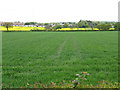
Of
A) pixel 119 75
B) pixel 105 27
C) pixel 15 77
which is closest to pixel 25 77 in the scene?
pixel 15 77

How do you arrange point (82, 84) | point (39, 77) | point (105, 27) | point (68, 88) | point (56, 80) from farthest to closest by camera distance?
1. point (105, 27)
2. point (39, 77)
3. point (56, 80)
4. point (82, 84)
5. point (68, 88)

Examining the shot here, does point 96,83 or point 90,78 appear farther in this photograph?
point 90,78

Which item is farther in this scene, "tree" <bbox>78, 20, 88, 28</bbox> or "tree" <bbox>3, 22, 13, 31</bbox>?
"tree" <bbox>78, 20, 88, 28</bbox>

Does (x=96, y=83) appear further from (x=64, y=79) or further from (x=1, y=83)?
(x=1, y=83)

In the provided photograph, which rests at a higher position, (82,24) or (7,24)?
(82,24)

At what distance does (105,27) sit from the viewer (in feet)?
436

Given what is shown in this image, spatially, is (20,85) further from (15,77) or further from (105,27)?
(105,27)

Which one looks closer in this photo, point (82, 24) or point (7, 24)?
point (7, 24)

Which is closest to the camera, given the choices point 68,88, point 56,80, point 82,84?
point 68,88

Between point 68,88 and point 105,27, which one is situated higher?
point 105,27

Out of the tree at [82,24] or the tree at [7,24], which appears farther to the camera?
the tree at [82,24]

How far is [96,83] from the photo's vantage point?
20.0 ft

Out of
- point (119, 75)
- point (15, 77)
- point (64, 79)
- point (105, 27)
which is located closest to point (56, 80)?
point (64, 79)

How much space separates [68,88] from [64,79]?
118 cm
